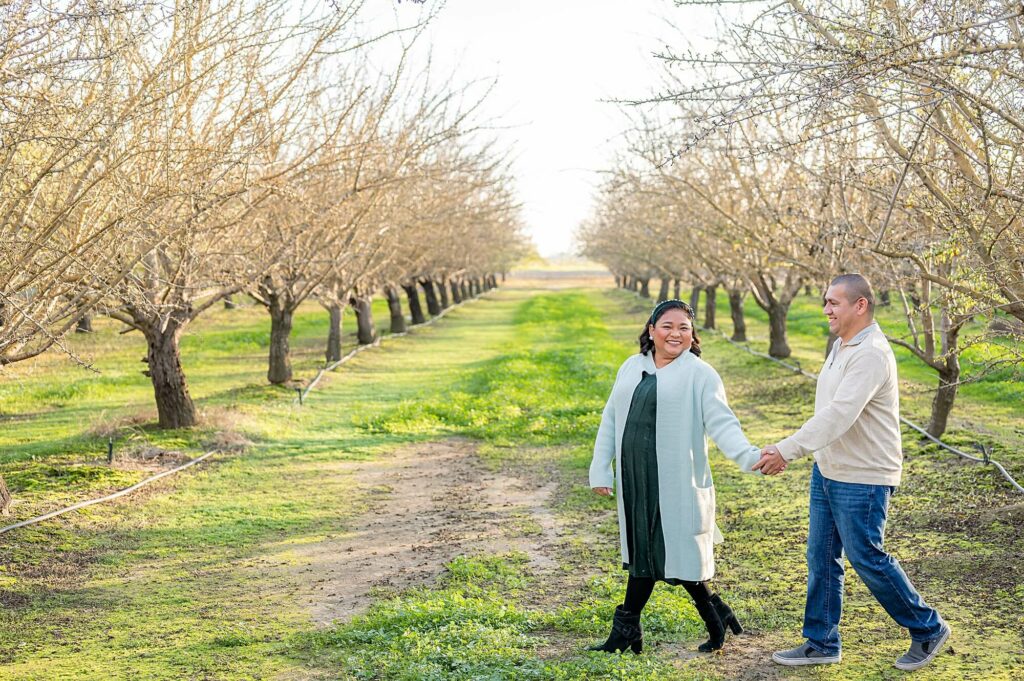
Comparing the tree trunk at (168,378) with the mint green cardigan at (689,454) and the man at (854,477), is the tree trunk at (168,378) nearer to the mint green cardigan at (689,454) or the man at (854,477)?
the mint green cardigan at (689,454)

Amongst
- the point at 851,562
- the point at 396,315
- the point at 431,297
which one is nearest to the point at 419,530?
the point at 851,562

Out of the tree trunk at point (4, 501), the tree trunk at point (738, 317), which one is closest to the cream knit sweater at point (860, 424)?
the tree trunk at point (4, 501)

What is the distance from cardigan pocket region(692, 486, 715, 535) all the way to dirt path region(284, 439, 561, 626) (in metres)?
2.48

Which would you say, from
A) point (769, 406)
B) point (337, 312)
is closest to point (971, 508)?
point (769, 406)

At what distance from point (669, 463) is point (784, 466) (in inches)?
22.8

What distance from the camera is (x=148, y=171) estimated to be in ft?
28.4

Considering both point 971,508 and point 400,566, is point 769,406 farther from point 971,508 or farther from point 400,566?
point 400,566

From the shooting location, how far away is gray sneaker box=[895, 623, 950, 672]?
5.04 m

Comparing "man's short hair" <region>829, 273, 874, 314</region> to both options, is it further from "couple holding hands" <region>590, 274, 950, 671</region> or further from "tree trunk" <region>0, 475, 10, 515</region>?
"tree trunk" <region>0, 475, 10, 515</region>

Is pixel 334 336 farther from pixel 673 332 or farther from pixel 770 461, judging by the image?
pixel 770 461

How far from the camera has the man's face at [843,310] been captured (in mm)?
5125

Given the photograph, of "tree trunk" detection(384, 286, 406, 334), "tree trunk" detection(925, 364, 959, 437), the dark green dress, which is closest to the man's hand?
the dark green dress

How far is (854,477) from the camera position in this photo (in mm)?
5000

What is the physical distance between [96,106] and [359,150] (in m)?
4.68
